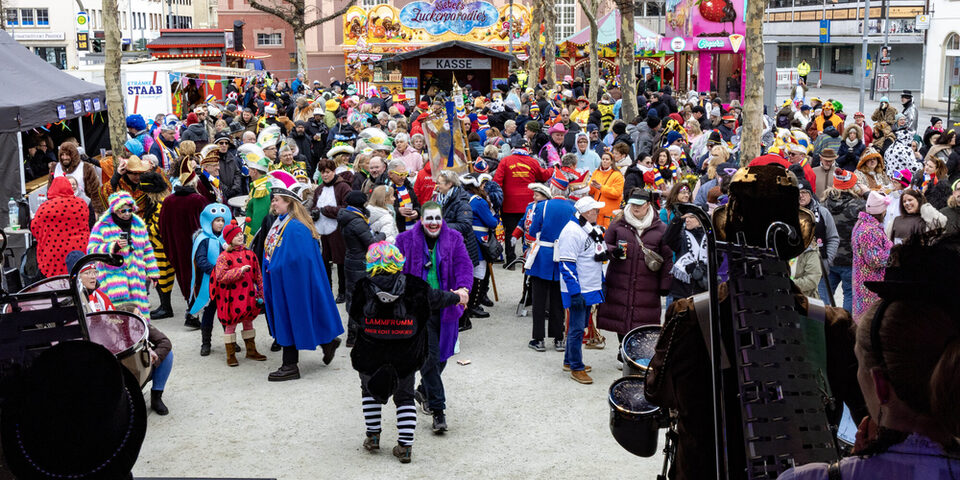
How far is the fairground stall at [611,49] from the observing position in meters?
37.3

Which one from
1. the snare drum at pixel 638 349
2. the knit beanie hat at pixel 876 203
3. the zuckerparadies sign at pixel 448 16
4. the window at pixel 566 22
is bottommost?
the snare drum at pixel 638 349

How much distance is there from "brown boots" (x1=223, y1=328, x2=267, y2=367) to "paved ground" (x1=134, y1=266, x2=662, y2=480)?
88 mm

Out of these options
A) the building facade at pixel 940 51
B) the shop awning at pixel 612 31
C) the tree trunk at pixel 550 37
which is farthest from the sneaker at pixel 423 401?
the building facade at pixel 940 51

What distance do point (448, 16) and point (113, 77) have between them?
30.5 metres

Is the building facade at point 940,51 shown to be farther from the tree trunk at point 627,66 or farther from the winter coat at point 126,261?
the winter coat at point 126,261

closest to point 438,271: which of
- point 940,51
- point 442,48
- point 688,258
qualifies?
point 688,258

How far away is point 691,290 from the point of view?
8148mm

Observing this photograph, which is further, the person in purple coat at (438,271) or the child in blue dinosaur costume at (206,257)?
the child in blue dinosaur costume at (206,257)

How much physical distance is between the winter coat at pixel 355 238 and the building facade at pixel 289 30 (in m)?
55.5

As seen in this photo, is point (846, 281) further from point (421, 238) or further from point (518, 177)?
point (421, 238)

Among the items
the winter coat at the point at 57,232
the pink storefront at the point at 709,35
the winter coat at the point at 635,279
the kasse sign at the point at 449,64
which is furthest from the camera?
the kasse sign at the point at 449,64

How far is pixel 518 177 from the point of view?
11.4 metres

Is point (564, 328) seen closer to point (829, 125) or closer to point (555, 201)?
point (555, 201)

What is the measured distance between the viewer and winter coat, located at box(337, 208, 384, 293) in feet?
29.3
